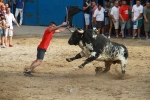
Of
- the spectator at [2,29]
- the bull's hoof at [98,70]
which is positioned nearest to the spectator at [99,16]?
the spectator at [2,29]

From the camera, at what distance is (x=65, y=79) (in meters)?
13.3

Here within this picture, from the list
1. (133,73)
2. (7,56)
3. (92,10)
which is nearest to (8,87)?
(133,73)

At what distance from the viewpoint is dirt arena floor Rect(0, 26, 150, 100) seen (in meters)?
11.2

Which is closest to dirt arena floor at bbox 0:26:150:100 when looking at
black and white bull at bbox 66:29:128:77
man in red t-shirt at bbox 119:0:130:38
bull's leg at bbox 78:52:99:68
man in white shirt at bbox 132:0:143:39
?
bull's leg at bbox 78:52:99:68

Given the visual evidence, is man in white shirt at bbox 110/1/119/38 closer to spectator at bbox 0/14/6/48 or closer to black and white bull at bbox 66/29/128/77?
spectator at bbox 0/14/6/48

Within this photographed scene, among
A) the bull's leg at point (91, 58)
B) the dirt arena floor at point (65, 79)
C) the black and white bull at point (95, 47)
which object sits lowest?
the dirt arena floor at point (65, 79)

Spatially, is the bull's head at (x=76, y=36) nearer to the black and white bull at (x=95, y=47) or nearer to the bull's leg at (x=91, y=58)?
the black and white bull at (x=95, y=47)

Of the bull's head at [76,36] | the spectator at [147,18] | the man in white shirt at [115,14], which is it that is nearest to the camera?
the bull's head at [76,36]

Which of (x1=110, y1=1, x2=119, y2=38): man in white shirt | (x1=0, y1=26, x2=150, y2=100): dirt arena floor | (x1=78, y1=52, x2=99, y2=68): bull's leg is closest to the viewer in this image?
(x1=0, y1=26, x2=150, y2=100): dirt arena floor

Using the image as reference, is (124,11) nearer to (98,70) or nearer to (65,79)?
(98,70)

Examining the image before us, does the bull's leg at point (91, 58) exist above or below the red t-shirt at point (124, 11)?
below

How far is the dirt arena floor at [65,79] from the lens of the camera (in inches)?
441

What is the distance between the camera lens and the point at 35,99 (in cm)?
1073

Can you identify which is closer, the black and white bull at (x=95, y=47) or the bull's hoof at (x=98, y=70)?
the black and white bull at (x=95, y=47)
